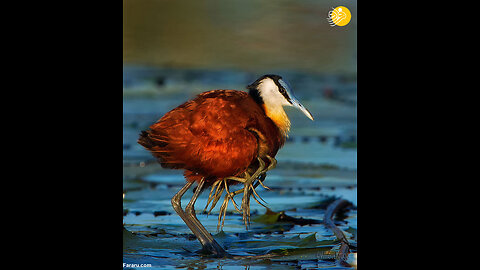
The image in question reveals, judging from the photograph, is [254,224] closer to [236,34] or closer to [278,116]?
[278,116]

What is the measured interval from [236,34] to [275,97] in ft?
2.65

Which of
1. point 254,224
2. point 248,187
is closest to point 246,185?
point 248,187

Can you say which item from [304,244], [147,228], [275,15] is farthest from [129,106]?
[304,244]

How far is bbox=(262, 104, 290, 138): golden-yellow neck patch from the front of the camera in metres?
5.50

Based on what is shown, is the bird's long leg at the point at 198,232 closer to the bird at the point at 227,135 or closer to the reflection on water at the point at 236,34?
the bird at the point at 227,135

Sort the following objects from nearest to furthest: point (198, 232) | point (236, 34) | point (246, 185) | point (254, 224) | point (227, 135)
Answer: point (227, 135), point (246, 185), point (198, 232), point (236, 34), point (254, 224)

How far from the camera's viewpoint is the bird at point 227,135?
209 inches

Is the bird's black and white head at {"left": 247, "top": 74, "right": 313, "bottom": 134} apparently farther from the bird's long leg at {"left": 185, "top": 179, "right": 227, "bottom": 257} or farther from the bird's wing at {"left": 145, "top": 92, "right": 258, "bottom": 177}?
the bird's long leg at {"left": 185, "top": 179, "right": 227, "bottom": 257}

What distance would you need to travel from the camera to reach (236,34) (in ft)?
19.9

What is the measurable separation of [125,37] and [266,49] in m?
1.14

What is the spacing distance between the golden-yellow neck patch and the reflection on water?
0.66 meters

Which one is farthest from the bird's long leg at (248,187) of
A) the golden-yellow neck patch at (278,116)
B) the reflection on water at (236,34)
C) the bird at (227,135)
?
the reflection on water at (236,34)

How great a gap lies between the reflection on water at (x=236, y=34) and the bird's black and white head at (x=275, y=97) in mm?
575

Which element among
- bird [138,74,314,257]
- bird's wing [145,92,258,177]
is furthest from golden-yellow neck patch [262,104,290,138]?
bird's wing [145,92,258,177]
